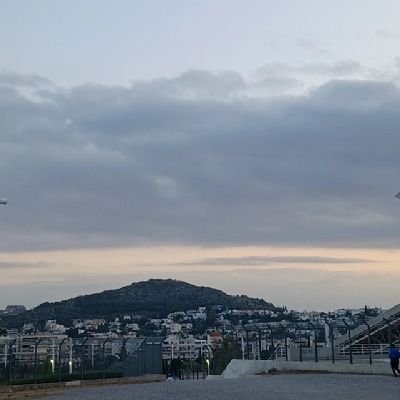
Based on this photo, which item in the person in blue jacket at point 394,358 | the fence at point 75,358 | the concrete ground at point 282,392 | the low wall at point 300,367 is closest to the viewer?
the concrete ground at point 282,392

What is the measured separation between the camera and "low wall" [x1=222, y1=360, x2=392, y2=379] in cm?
3547

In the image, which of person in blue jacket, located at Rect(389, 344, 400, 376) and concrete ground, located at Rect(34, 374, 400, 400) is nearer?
concrete ground, located at Rect(34, 374, 400, 400)

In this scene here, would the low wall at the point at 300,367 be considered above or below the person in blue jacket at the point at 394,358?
below

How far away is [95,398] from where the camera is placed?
84.6ft

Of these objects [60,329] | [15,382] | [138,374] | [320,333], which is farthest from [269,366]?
[60,329]

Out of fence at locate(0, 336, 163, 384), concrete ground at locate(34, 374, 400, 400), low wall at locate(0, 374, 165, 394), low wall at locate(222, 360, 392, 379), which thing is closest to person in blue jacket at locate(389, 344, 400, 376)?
concrete ground at locate(34, 374, 400, 400)

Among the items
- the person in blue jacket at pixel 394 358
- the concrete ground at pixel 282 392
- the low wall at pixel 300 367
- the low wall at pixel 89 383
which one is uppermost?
the person in blue jacket at pixel 394 358

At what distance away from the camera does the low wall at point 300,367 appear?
1396 inches

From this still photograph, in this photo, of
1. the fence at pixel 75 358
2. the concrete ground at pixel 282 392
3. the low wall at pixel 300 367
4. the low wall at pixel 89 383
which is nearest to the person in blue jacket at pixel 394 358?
the concrete ground at pixel 282 392

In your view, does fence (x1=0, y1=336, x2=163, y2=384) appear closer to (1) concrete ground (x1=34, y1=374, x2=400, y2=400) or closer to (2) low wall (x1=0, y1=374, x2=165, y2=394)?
(2) low wall (x1=0, y1=374, x2=165, y2=394)

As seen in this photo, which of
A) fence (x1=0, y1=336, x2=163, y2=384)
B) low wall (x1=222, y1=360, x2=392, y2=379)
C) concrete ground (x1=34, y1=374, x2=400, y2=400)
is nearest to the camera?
concrete ground (x1=34, y1=374, x2=400, y2=400)

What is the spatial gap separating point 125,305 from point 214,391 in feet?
518

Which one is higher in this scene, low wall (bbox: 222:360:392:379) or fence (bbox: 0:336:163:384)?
fence (bbox: 0:336:163:384)

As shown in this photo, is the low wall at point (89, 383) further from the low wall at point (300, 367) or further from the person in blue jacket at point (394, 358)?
the person in blue jacket at point (394, 358)
